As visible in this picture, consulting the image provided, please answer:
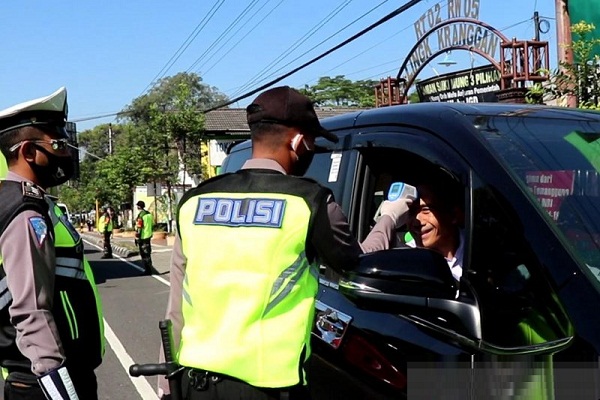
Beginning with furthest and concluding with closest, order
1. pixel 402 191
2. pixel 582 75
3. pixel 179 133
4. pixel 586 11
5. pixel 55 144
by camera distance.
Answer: pixel 179 133
pixel 586 11
pixel 582 75
pixel 402 191
pixel 55 144

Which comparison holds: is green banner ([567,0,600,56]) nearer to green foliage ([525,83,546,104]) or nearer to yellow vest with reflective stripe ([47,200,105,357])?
green foliage ([525,83,546,104])

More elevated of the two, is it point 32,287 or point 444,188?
point 444,188

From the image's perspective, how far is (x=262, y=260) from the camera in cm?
209

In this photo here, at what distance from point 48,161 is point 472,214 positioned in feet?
4.73

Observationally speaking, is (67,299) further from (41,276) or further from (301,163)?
(301,163)

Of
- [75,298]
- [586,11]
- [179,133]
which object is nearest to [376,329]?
[75,298]

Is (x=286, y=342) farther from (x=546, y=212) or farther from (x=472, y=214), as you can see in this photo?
(x=546, y=212)

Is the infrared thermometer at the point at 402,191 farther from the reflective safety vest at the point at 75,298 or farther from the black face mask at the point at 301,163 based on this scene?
the reflective safety vest at the point at 75,298

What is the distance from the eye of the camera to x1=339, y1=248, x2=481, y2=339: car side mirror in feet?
7.00

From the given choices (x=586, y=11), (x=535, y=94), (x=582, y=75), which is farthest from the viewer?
(x=586, y=11)

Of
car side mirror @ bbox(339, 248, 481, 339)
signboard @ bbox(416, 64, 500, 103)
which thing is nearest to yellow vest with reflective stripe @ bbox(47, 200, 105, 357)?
car side mirror @ bbox(339, 248, 481, 339)

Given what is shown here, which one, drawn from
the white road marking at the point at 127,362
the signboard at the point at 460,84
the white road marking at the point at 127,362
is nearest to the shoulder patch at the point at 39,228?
the white road marking at the point at 127,362

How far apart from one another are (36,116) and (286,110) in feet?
3.13

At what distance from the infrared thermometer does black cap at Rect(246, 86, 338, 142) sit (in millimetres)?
826
